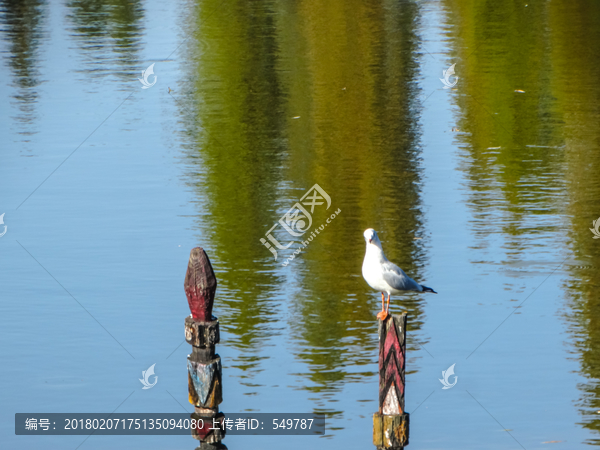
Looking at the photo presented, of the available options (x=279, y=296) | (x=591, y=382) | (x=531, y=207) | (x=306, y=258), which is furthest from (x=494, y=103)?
(x=591, y=382)

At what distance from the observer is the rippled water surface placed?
852 centimetres

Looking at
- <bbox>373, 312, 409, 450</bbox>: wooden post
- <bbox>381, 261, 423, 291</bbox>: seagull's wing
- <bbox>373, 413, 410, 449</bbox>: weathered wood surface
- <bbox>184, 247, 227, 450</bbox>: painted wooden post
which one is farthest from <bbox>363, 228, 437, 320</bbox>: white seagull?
<bbox>184, 247, 227, 450</bbox>: painted wooden post

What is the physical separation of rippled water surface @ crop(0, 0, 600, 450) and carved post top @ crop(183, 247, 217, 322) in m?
Answer: 1.89

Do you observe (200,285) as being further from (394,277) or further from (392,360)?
(394,277)

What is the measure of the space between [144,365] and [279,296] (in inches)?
74.5

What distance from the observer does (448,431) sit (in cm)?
780

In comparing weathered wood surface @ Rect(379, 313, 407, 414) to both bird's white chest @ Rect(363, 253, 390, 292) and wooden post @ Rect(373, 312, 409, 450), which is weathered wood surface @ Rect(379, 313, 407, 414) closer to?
wooden post @ Rect(373, 312, 409, 450)

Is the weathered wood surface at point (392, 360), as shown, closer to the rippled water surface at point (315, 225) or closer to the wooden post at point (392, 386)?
the wooden post at point (392, 386)

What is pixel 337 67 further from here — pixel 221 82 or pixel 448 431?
pixel 448 431

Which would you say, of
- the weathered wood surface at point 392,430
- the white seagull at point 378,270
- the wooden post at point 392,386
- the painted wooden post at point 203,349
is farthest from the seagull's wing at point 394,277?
the painted wooden post at point 203,349

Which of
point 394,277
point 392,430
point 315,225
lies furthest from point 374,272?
point 315,225

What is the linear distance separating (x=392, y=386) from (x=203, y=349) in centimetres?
113

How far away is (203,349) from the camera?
6.21 meters

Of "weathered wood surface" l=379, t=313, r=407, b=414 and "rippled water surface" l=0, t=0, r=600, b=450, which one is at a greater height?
"weathered wood surface" l=379, t=313, r=407, b=414
